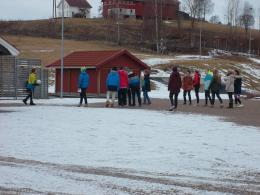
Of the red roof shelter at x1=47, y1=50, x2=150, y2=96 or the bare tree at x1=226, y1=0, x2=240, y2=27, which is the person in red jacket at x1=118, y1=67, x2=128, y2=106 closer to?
the red roof shelter at x1=47, y1=50, x2=150, y2=96

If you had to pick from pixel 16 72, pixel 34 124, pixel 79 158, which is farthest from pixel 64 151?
pixel 16 72

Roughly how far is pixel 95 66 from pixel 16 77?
172 inches

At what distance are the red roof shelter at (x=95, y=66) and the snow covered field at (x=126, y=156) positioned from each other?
16.7 m

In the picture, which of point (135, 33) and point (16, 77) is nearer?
point (16, 77)

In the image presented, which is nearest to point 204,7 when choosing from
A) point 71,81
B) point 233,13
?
point 233,13

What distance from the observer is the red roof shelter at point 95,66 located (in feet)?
117

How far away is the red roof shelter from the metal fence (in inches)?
95.3

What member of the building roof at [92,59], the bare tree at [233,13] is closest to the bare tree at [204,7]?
the bare tree at [233,13]

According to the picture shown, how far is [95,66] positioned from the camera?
115 feet

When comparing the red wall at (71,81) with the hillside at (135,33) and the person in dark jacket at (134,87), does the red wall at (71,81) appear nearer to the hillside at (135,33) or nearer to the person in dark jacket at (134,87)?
the person in dark jacket at (134,87)

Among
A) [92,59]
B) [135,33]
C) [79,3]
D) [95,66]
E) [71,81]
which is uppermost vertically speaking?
[79,3]

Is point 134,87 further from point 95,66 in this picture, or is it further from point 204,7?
point 204,7

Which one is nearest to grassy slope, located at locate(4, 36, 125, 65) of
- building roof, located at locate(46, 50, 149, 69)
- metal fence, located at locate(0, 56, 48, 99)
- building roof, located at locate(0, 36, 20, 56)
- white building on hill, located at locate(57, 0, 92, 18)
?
building roof, located at locate(46, 50, 149, 69)

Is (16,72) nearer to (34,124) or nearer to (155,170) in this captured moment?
(34,124)
